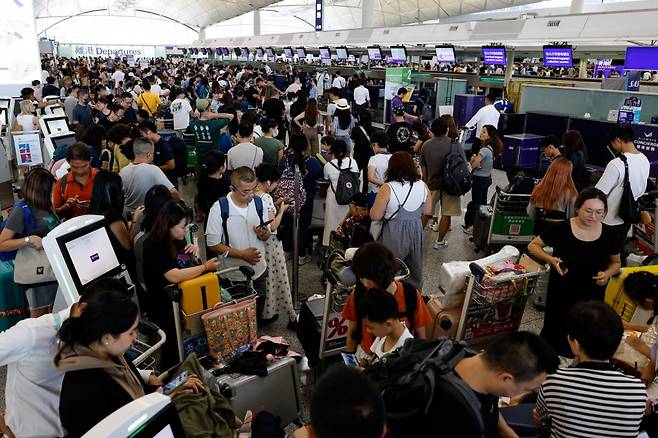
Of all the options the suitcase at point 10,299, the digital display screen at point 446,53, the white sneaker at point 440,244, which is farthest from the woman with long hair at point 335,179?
the digital display screen at point 446,53

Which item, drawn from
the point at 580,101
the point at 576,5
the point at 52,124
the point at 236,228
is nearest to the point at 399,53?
the point at 576,5

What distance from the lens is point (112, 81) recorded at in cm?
1561

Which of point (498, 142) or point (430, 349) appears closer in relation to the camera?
point (430, 349)

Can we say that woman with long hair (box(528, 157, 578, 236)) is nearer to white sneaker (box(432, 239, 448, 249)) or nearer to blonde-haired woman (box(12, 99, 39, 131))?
white sneaker (box(432, 239, 448, 249))

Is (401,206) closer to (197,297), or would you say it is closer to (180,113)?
(197,297)

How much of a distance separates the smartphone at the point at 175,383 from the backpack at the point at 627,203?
4268mm

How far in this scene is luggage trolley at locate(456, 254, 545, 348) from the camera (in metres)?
3.26

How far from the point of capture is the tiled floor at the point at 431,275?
4.31 meters

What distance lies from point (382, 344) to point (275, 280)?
1888 millimetres

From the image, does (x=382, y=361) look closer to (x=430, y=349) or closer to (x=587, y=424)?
(x=430, y=349)

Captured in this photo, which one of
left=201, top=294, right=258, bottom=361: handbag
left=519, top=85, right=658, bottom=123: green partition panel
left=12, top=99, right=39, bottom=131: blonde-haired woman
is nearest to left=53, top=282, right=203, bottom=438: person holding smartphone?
left=201, top=294, right=258, bottom=361: handbag

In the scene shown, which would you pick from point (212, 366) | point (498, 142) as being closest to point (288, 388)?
point (212, 366)

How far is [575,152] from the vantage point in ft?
18.3

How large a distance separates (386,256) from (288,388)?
107 cm
